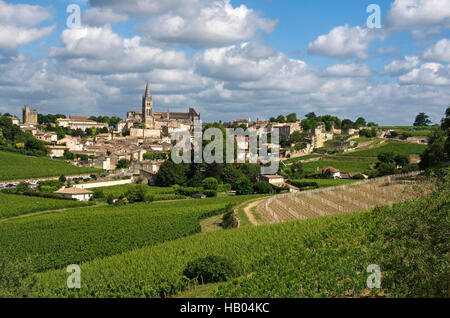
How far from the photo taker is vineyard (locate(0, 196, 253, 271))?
22938mm

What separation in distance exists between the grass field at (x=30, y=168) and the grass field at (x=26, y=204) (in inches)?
461

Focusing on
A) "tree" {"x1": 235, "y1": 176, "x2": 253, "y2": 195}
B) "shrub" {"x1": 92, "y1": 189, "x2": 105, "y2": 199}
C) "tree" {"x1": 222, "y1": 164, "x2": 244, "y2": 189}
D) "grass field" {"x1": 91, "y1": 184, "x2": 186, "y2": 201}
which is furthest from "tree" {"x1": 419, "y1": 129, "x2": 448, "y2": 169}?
"shrub" {"x1": 92, "y1": 189, "x2": 105, "y2": 199}

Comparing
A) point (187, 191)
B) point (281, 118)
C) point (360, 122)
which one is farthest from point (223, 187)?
point (360, 122)

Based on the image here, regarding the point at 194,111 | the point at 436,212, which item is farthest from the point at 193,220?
the point at 194,111

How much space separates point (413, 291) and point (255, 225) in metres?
15.8

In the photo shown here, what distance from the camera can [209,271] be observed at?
17.9 m

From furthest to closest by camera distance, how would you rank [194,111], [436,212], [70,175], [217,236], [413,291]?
1. [194,111]
2. [70,175]
3. [217,236]
4. [436,212]
5. [413,291]

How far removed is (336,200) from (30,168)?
42.1 metres

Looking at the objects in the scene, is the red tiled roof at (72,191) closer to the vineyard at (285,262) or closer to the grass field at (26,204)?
the grass field at (26,204)

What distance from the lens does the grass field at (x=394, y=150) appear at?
70.5 meters

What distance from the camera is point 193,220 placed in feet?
103

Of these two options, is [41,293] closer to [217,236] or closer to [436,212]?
[217,236]

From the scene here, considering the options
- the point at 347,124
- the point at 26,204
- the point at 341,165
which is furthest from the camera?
the point at 347,124

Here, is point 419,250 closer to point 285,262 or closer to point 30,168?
point 285,262
